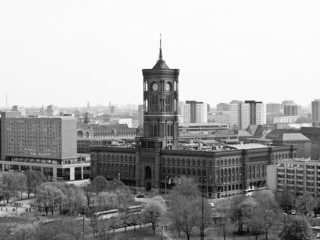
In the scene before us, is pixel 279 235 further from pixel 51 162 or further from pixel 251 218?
pixel 51 162

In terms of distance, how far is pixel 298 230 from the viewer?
83.3 m

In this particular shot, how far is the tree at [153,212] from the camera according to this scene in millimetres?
99188

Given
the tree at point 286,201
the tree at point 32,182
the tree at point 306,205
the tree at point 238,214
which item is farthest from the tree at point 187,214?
the tree at point 32,182

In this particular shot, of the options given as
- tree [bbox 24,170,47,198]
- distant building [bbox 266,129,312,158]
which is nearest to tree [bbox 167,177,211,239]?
tree [bbox 24,170,47,198]

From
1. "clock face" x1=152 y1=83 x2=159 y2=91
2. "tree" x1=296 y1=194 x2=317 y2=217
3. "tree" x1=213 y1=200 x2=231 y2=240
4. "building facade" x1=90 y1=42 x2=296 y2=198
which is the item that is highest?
"clock face" x1=152 y1=83 x2=159 y2=91

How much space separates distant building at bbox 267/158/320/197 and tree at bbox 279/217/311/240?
3319 centimetres

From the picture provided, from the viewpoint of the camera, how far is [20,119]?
566 ft

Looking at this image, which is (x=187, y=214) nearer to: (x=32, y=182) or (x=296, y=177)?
(x=296, y=177)

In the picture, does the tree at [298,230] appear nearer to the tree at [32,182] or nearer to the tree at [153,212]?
the tree at [153,212]

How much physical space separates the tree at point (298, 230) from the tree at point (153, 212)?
2018cm

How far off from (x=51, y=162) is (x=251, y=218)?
76596 mm

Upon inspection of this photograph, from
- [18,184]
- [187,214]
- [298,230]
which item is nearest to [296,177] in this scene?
[187,214]

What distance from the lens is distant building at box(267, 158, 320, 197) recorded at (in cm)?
11981

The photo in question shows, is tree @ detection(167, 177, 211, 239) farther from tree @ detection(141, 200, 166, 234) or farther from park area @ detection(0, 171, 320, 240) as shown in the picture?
tree @ detection(141, 200, 166, 234)
